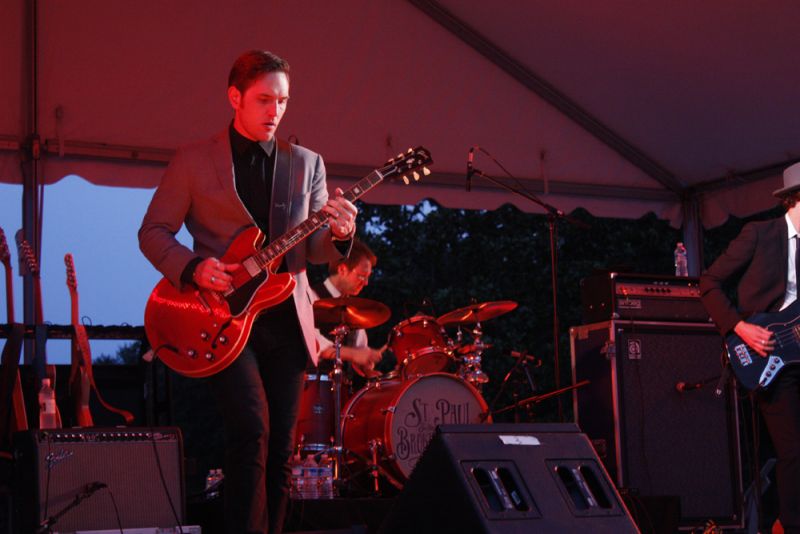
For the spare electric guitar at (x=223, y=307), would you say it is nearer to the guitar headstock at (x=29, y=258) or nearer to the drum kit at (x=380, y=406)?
the guitar headstock at (x=29, y=258)

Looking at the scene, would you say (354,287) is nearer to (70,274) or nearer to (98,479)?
(70,274)

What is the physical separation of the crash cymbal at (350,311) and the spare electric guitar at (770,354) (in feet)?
6.54

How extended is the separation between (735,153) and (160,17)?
385cm

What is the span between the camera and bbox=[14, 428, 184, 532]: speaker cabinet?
12.5 feet

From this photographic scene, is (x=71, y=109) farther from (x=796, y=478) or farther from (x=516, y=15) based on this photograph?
(x=796, y=478)

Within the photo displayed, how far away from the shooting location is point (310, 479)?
5.41 m

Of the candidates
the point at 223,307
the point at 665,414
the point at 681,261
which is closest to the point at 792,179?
the point at 665,414

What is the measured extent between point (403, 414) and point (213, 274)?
271cm

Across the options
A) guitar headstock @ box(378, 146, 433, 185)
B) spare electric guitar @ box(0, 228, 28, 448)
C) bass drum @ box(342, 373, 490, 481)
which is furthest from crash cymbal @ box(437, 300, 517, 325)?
spare electric guitar @ box(0, 228, 28, 448)

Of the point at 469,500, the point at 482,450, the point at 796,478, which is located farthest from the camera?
the point at 796,478

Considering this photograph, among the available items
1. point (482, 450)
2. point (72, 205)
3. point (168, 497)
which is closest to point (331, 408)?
point (168, 497)

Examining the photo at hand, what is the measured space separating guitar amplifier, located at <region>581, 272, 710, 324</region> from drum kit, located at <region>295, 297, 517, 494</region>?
1.81ft

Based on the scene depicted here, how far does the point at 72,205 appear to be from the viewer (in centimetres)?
1035

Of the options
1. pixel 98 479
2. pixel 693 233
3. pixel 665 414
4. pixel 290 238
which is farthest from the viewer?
pixel 693 233
